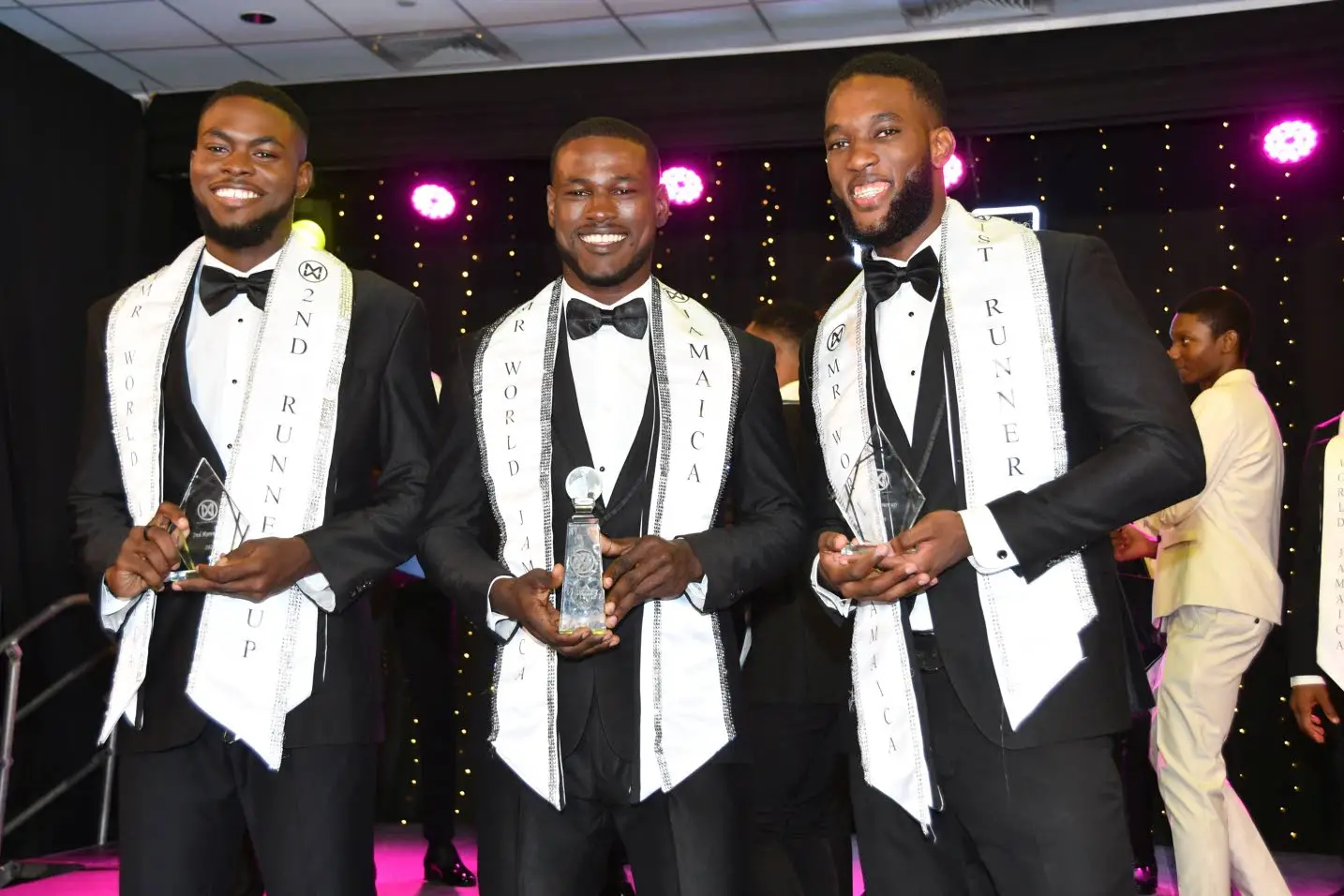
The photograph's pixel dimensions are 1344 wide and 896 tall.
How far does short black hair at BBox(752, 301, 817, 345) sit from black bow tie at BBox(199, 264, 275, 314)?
1998 millimetres

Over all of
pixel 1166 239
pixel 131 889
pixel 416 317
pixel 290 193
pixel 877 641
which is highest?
pixel 1166 239

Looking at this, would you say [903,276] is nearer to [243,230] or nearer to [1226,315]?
[243,230]

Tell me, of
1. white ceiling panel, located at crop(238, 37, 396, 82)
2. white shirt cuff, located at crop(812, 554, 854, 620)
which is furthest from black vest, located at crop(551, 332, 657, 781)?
white ceiling panel, located at crop(238, 37, 396, 82)

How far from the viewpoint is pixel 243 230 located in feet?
8.71

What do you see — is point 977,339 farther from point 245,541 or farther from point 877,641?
point 245,541

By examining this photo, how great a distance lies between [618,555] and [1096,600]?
0.78 m

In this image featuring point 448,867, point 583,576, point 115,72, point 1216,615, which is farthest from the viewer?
point 115,72

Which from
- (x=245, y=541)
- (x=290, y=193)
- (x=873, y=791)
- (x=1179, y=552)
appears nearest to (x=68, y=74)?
(x=290, y=193)

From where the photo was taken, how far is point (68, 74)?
6395 mm

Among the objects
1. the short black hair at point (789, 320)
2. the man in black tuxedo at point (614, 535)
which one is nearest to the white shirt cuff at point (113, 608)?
the man in black tuxedo at point (614, 535)

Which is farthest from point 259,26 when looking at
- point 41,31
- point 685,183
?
point 685,183

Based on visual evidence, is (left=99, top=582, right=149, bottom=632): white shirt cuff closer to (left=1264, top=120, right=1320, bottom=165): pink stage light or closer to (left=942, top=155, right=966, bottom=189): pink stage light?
(left=942, top=155, right=966, bottom=189): pink stage light

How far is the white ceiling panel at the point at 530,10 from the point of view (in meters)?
5.79

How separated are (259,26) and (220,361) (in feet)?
13.0
